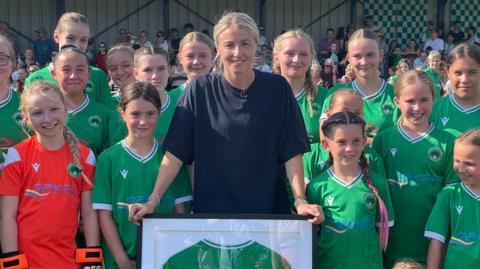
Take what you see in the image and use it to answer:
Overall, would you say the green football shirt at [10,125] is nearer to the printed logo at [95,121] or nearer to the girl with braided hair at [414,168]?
the printed logo at [95,121]

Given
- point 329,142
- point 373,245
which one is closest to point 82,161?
point 329,142

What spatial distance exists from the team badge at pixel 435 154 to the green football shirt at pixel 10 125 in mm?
2540

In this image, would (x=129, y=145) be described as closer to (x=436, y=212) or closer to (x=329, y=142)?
(x=329, y=142)

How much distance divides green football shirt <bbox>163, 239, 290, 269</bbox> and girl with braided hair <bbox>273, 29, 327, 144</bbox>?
45.0 inches

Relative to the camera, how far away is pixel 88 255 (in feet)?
12.4

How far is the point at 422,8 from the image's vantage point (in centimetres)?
2208

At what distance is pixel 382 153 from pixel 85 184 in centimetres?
189

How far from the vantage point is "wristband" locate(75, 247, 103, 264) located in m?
3.77

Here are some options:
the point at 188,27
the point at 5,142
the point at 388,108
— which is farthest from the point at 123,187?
the point at 188,27

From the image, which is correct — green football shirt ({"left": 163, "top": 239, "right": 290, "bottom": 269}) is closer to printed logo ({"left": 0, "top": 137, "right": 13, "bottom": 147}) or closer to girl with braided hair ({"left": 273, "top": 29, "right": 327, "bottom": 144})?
girl with braided hair ({"left": 273, "top": 29, "right": 327, "bottom": 144})

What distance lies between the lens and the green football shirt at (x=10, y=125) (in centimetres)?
408

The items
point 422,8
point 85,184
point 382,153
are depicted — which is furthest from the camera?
point 422,8

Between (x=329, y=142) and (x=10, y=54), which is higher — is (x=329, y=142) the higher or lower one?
the lower one

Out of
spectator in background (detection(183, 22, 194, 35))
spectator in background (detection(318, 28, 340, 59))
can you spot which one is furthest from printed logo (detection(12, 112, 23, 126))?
spectator in background (detection(318, 28, 340, 59))
